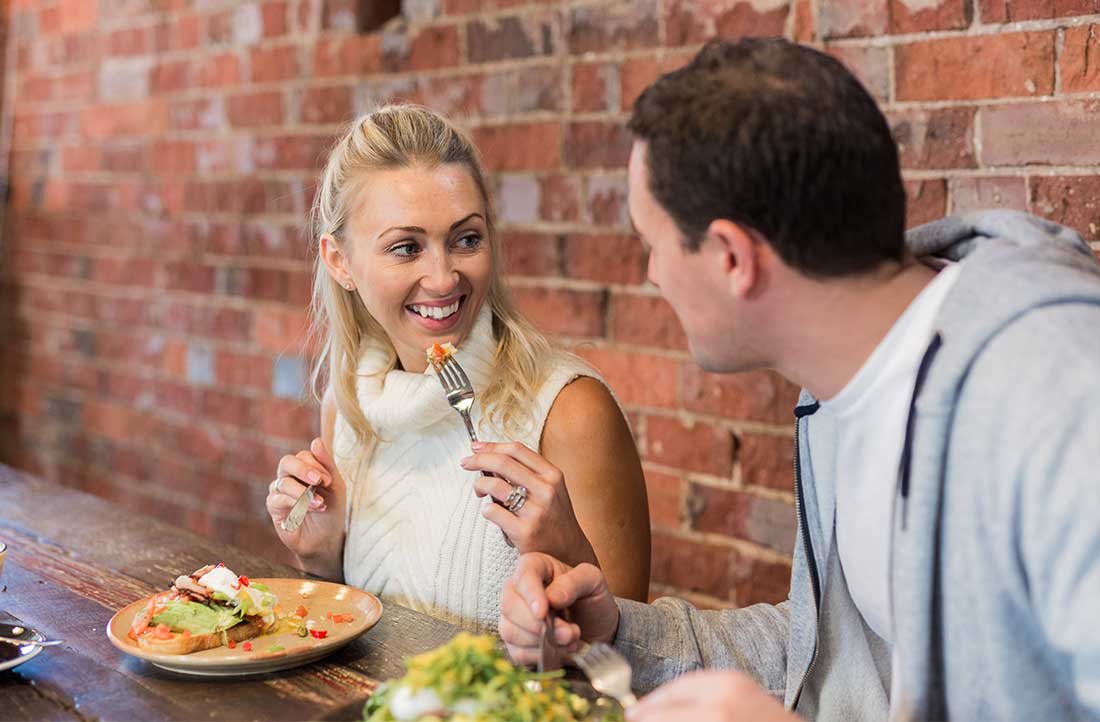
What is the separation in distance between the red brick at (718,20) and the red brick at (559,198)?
0.37 m

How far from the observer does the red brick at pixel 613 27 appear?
229 centimetres

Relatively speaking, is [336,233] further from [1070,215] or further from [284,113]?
[284,113]

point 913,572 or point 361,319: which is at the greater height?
point 361,319

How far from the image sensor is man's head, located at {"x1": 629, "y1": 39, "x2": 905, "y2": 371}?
3.46 feet

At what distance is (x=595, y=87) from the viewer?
2408mm

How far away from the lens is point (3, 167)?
171 inches

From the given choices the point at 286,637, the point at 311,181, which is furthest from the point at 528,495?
the point at 311,181

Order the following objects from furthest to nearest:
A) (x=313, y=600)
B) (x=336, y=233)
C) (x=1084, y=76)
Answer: (x=336, y=233), (x=1084, y=76), (x=313, y=600)

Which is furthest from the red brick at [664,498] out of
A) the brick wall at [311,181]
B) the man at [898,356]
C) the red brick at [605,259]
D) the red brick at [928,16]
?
the man at [898,356]

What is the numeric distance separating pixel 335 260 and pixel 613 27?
0.81 m

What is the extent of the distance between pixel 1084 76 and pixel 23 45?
365 cm

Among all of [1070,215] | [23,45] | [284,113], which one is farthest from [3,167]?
[1070,215]

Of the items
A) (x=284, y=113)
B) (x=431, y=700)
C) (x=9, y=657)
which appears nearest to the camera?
(x=431, y=700)

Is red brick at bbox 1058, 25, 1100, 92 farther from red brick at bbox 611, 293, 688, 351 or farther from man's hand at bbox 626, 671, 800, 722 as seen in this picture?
man's hand at bbox 626, 671, 800, 722
